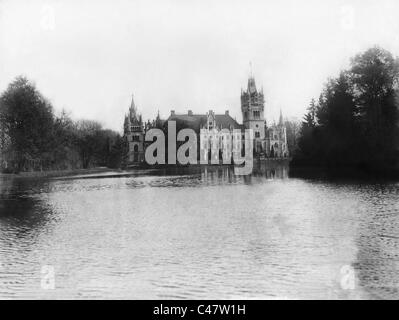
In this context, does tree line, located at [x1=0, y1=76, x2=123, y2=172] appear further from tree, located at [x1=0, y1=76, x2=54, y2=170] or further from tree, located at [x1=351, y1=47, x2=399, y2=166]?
tree, located at [x1=351, y1=47, x2=399, y2=166]

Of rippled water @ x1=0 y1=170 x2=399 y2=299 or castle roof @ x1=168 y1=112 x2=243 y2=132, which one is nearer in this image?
rippled water @ x1=0 y1=170 x2=399 y2=299

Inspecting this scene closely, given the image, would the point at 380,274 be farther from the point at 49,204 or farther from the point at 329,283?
the point at 49,204

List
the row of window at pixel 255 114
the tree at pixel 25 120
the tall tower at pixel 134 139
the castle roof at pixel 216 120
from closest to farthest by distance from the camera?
the tree at pixel 25 120 → the tall tower at pixel 134 139 → the row of window at pixel 255 114 → the castle roof at pixel 216 120

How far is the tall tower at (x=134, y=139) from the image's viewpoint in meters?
85.0

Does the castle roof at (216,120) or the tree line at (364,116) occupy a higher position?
the castle roof at (216,120)

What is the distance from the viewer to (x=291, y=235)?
15836 millimetres

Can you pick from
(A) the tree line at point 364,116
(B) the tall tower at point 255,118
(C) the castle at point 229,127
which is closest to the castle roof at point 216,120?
(C) the castle at point 229,127

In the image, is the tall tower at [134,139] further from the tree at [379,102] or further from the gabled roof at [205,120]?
the tree at [379,102]

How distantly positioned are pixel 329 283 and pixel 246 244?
4.35m

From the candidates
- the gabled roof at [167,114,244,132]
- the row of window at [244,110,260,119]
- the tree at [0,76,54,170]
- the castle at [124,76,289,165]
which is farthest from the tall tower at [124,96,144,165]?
the row of window at [244,110,260,119]

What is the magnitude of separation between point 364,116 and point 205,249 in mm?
38782

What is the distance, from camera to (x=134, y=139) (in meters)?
92.3

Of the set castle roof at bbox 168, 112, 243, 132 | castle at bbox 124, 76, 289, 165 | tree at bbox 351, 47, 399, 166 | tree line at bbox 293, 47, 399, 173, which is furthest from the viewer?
castle roof at bbox 168, 112, 243, 132

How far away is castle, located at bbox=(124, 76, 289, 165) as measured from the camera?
89.5m
